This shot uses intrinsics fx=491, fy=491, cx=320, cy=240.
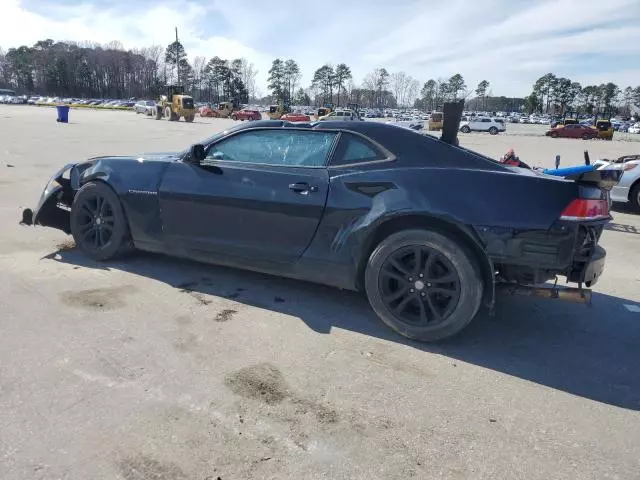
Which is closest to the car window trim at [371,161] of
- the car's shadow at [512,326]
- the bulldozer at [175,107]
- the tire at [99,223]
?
the car's shadow at [512,326]

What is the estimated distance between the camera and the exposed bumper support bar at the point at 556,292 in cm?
325

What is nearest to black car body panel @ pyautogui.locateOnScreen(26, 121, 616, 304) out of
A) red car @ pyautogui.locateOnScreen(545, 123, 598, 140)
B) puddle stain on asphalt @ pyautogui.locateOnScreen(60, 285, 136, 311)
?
puddle stain on asphalt @ pyautogui.locateOnScreen(60, 285, 136, 311)

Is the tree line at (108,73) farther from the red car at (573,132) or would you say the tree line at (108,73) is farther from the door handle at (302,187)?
the door handle at (302,187)

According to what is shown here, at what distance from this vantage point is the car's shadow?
3074 mm

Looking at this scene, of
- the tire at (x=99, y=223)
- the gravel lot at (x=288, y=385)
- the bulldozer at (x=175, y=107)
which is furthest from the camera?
the bulldozer at (x=175, y=107)

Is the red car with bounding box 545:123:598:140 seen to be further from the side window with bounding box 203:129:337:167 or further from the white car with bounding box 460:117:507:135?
the side window with bounding box 203:129:337:167

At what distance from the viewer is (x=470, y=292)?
10.6 ft

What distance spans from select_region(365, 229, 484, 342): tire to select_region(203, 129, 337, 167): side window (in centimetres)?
95

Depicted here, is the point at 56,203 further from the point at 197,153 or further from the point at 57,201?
the point at 197,153

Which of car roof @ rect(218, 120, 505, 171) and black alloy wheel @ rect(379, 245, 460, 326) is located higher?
car roof @ rect(218, 120, 505, 171)

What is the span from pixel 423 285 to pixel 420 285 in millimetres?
21

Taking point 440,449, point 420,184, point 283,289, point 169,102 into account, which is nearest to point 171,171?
point 283,289

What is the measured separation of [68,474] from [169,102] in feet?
152

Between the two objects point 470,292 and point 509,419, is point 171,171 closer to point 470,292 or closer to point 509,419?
point 470,292
